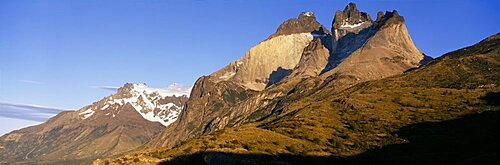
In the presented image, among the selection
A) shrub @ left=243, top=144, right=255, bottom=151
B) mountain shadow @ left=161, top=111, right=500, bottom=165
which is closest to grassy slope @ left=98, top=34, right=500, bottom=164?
shrub @ left=243, top=144, right=255, bottom=151

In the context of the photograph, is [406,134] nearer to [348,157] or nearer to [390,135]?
[390,135]

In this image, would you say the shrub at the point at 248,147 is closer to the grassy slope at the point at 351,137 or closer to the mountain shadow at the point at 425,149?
the grassy slope at the point at 351,137

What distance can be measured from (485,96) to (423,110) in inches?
1128

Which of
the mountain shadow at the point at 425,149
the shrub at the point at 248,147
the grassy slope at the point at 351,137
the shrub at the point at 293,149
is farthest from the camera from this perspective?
the shrub at the point at 293,149

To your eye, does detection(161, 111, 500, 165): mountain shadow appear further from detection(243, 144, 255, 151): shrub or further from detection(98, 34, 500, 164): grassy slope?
detection(243, 144, 255, 151): shrub

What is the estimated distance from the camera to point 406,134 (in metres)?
144

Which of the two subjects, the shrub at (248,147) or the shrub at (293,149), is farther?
the shrub at (293,149)

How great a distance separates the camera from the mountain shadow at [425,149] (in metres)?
99.6

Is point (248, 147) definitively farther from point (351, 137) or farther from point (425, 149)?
point (351, 137)

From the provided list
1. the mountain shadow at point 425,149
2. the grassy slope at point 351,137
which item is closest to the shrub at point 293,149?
the grassy slope at point 351,137

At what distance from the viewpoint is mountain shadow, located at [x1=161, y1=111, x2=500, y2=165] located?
99.6 metres

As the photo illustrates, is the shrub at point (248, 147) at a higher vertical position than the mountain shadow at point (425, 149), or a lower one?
higher

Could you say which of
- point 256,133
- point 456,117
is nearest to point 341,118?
point 456,117

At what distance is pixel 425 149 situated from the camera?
116000 mm
